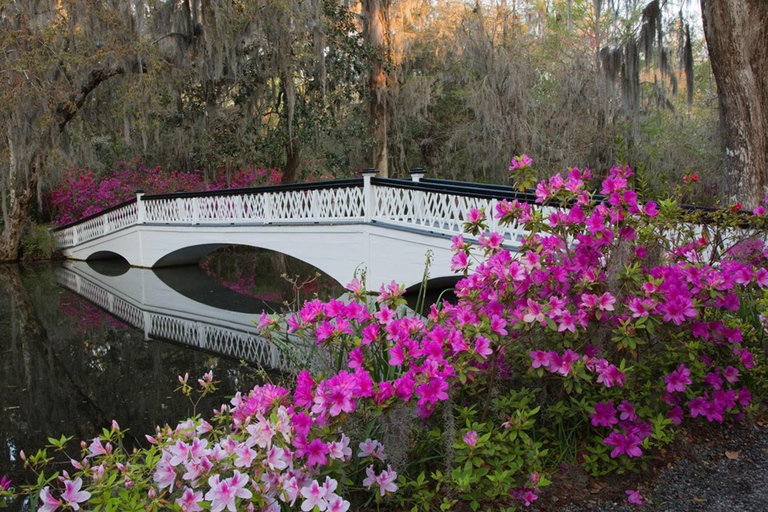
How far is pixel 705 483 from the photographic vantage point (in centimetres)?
283

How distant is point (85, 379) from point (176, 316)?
127 inches

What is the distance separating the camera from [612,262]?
3113 millimetres

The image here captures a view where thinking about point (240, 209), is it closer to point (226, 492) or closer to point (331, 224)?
point (331, 224)

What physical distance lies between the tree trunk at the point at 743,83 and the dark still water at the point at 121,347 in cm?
508

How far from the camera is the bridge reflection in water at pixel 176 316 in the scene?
7578 millimetres

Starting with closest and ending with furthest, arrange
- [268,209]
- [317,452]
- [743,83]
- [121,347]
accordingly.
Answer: [317,452] < [743,83] < [121,347] < [268,209]

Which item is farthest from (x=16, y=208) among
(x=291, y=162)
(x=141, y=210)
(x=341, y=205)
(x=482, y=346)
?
(x=482, y=346)

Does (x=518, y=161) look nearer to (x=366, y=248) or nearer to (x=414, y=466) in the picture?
(x=414, y=466)

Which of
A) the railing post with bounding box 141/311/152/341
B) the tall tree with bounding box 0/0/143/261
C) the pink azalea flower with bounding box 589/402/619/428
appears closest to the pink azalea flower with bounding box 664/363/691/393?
the pink azalea flower with bounding box 589/402/619/428

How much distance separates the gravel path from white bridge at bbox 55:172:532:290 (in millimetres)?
3911

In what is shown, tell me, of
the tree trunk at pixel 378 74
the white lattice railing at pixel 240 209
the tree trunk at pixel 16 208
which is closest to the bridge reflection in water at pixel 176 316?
the white lattice railing at pixel 240 209

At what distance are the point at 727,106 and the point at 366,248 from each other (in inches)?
221

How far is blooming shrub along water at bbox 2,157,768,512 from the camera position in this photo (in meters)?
2.31

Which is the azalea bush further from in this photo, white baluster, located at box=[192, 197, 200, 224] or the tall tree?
white baluster, located at box=[192, 197, 200, 224]
